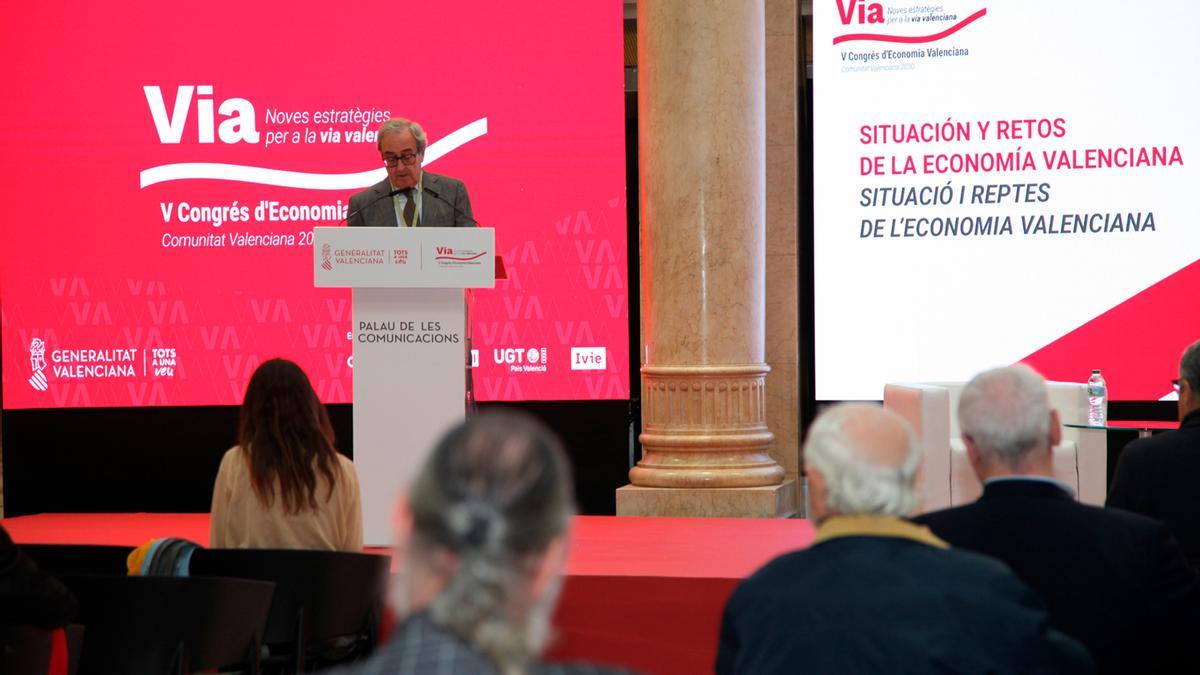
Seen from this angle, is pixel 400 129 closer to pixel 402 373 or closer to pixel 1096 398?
pixel 402 373

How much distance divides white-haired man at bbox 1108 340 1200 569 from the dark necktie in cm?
306

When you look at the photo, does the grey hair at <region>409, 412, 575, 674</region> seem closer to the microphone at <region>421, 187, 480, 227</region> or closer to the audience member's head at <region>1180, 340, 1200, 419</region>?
the audience member's head at <region>1180, 340, 1200, 419</region>

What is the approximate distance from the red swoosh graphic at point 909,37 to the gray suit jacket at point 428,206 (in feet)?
12.3

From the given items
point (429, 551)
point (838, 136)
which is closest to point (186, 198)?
point (838, 136)

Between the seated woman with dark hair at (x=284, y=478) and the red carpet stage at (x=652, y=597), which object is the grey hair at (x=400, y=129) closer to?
the seated woman with dark hair at (x=284, y=478)

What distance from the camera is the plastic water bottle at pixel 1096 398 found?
720 cm

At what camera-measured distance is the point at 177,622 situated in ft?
10.6

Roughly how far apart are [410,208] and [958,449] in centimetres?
321

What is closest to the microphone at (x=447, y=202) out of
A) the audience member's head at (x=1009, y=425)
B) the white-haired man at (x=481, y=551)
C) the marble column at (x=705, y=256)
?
the marble column at (x=705, y=256)

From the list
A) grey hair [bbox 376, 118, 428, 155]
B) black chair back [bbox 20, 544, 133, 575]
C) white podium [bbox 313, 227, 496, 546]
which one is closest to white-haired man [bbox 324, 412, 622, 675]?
black chair back [bbox 20, 544, 133, 575]

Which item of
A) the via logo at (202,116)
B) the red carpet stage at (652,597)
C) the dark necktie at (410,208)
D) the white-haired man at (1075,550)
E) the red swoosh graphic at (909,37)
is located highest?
the red swoosh graphic at (909,37)

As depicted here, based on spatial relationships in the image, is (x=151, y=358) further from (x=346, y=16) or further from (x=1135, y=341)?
(x=1135, y=341)

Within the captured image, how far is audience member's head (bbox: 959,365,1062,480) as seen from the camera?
2689mm

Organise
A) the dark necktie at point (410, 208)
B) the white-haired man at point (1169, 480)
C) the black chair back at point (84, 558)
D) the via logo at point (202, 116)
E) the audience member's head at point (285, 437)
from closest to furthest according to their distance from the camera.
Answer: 1. the white-haired man at point (1169, 480)
2. the audience member's head at point (285, 437)
3. the black chair back at point (84, 558)
4. the dark necktie at point (410, 208)
5. the via logo at point (202, 116)
